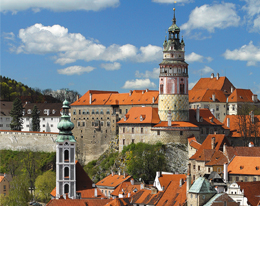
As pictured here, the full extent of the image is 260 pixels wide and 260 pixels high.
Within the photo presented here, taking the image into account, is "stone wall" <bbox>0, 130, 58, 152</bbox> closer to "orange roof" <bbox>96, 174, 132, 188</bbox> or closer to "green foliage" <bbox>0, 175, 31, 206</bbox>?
"orange roof" <bbox>96, 174, 132, 188</bbox>

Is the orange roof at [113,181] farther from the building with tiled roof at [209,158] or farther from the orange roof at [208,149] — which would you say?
the orange roof at [208,149]


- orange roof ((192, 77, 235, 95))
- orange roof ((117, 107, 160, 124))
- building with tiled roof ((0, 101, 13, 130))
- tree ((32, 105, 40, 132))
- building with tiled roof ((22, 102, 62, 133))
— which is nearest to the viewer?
orange roof ((117, 107, 160, 124))

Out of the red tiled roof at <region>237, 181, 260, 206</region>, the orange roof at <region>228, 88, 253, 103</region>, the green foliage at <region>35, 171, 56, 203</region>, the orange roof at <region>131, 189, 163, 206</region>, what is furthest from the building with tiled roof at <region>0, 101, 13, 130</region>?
the red tiled roof at <region>237, 181, 260, 206</region>

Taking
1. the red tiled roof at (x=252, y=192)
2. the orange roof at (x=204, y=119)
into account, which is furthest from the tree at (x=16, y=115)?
the red tiled roof at (x=252, y=192)

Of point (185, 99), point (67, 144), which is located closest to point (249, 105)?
point (185, 99)

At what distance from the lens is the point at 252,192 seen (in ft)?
56.0

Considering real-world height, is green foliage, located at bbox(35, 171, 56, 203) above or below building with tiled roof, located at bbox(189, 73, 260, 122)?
below

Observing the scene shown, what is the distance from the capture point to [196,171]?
23422mm

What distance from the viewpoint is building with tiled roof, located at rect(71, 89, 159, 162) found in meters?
32.5
